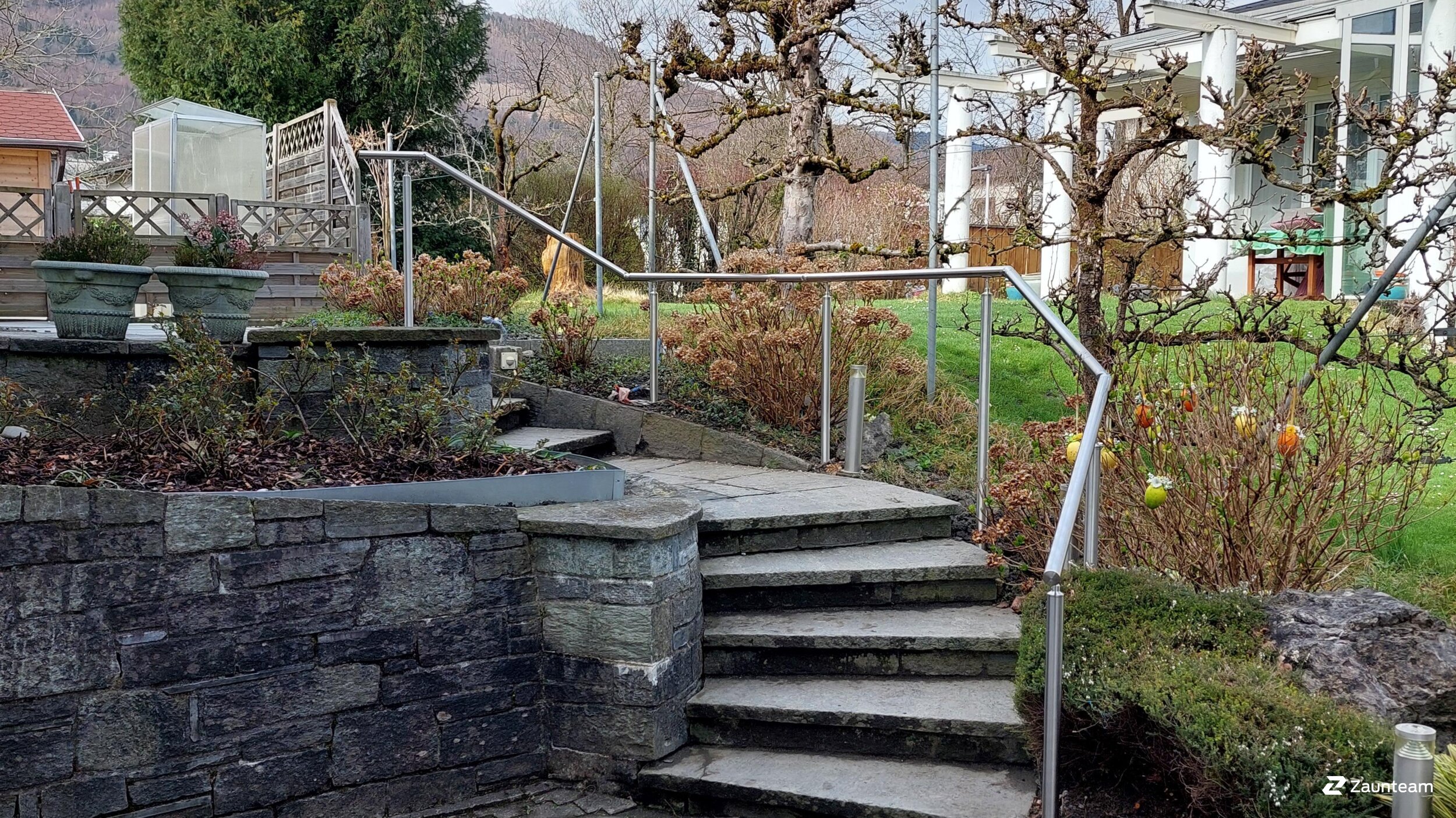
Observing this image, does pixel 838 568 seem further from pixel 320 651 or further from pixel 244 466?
pixel 244 466

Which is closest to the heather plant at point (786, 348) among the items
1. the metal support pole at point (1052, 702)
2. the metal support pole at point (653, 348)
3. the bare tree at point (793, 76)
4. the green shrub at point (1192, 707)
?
the metal support pole at point (653, 348)

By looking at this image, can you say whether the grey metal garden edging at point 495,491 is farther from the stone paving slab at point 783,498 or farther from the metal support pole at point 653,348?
the metal support pole at point 653,348

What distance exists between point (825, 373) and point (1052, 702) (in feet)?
9.32

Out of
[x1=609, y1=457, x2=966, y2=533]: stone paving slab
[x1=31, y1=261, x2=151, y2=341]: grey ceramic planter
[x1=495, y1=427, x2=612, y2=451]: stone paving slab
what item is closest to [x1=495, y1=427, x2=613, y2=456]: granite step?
[x1=495, y1=427, x2=612, y2=451]: stone paving slab

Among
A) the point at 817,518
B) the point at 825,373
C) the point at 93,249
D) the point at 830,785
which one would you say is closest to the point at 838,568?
the point at 817,518

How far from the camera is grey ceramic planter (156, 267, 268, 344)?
4379 millimetres

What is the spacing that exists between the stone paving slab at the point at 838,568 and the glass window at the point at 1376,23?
9.11 metres

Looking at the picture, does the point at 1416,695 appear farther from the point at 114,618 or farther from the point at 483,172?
the point at 483,172

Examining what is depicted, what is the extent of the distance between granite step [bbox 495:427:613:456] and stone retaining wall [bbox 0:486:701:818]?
1540mm

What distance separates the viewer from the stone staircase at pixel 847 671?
3.32m

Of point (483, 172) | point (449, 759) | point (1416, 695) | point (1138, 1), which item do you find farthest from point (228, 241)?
point (483, 172)

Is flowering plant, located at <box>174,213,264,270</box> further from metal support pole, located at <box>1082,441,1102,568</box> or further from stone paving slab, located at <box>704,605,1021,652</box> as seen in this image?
metal support pole, located at <box>1082,441,1102,568</box>

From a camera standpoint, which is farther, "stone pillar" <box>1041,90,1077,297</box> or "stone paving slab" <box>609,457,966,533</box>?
"stone pillar" <box>1041,90,1077,297</box>

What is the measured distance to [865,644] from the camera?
3.75 meters
